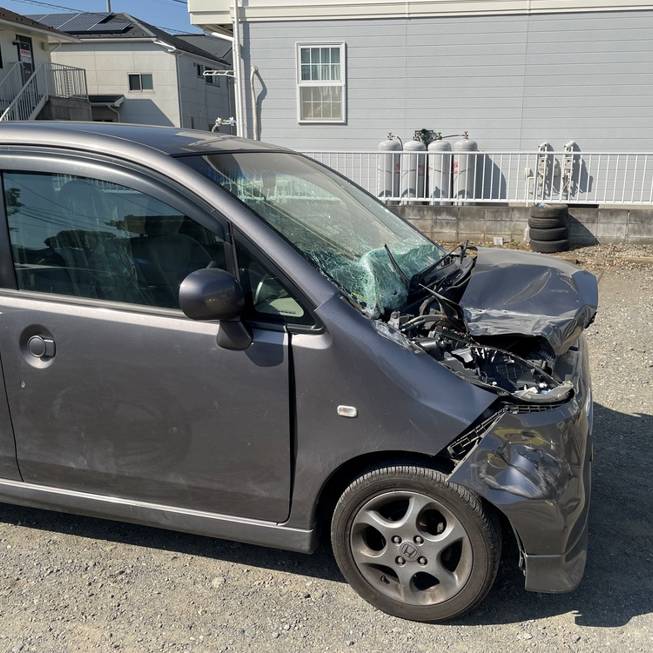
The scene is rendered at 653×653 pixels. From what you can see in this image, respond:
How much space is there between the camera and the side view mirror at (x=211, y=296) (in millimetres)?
2285

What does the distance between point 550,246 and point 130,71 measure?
92.0ft

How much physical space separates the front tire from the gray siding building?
32.8ft

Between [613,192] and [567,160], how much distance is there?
89 centimetres

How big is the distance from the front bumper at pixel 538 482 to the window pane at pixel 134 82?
108 feet

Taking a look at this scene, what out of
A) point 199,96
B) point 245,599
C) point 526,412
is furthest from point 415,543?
point 199,96

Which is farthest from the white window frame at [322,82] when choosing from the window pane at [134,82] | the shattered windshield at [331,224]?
the window pane at [134,82]

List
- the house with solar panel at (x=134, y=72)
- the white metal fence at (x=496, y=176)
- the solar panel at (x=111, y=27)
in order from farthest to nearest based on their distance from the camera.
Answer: the solar panel at (x=111, y=27) < the house with solar panel at (x=134, y=72) < the white metal fence at (x=496, y=176)

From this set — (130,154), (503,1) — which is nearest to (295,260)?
(130,154)

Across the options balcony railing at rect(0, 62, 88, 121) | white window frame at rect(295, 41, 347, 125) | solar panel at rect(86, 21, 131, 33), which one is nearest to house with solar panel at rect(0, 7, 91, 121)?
balcony railing at rect(0, 62, 88, 121)

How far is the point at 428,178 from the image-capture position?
10.2m

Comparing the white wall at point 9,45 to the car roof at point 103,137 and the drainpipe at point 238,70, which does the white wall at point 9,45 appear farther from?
the car roof at point 103,137

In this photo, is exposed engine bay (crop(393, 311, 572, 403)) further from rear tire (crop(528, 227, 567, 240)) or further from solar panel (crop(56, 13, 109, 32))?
solar panel (crop(56, 13, 109, 32))

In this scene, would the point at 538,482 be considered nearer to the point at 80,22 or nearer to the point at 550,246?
the point at 550,246

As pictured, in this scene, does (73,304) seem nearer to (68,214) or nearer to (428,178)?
(68,214)
